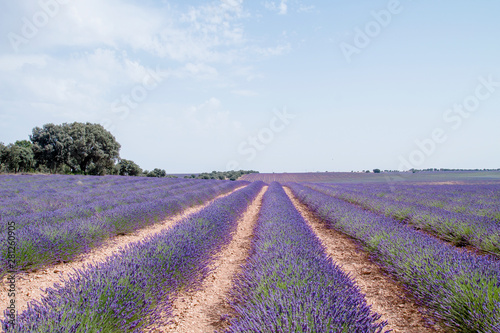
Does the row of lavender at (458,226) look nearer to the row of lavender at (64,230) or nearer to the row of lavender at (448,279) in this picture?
the row of lavender at (448,279)

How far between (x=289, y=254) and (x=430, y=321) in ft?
4.46

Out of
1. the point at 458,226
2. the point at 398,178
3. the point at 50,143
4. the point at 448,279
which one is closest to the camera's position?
the point at 448,279

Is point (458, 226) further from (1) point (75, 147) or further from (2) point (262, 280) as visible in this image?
(1) point (75, 147)

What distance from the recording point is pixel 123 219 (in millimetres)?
6238

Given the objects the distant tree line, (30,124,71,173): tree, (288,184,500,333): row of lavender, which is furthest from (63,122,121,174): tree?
(288,184,500,333): row of lavender

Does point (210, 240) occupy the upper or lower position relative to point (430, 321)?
upper

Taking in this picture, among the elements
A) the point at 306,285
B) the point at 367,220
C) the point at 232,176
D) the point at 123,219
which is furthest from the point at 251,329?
the point at 232,176

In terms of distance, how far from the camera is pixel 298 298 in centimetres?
194

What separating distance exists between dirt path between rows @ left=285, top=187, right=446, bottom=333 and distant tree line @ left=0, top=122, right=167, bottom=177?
31483 mm

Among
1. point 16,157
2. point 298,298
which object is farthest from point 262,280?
point 16,157

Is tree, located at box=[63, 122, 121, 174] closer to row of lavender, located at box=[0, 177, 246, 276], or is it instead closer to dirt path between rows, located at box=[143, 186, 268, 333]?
row of lavender, located at box=[0, 177, 246, 276]

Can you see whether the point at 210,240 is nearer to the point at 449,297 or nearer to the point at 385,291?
the point at 385,291

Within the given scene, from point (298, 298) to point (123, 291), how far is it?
1.37 meters

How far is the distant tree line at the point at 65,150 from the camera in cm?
2914
